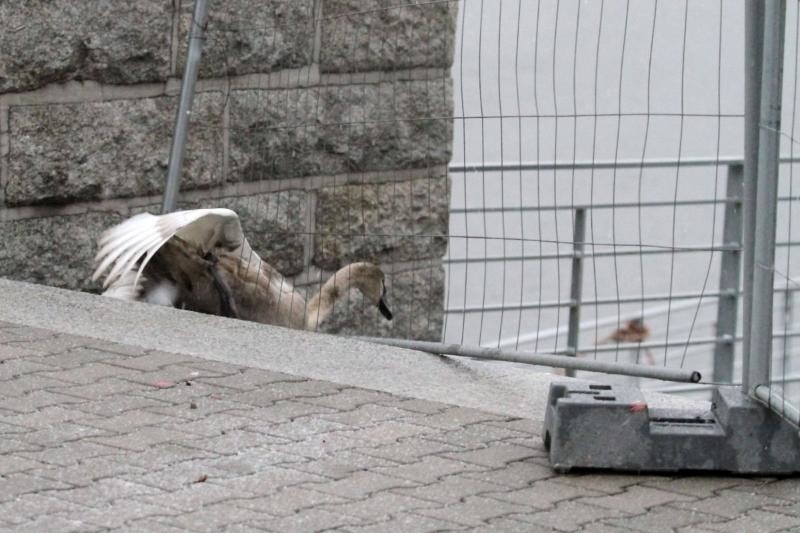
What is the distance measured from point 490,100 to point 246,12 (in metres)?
2.72

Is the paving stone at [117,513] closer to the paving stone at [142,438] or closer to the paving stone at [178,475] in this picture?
the paving stone at [178,475]

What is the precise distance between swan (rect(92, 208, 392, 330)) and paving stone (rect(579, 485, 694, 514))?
267cm

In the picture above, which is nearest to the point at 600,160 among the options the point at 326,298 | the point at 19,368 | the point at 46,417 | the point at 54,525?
the point at 326,298

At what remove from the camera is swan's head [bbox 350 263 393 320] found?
722 centimetres

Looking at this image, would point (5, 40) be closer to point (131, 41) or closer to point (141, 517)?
point (131, 41)

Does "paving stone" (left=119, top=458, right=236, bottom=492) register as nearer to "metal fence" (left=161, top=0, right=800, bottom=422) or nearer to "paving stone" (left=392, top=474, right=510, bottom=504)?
"paving stone" (left=392, top=474, right=510, bottom=504)

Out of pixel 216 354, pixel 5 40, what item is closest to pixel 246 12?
pixel 5 40

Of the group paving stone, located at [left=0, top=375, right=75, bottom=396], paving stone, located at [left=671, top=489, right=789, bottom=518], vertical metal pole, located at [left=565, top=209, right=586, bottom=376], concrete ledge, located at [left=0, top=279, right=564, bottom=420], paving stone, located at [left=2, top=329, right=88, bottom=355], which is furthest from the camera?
vertical metal pole, located at [left=565, top=209, right=586, bottom=376]

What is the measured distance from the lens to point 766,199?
14.6 feet

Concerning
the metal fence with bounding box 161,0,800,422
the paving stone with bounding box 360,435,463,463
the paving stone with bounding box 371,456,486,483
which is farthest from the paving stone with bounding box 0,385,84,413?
the metal fence with bounding box 161,0,800,422

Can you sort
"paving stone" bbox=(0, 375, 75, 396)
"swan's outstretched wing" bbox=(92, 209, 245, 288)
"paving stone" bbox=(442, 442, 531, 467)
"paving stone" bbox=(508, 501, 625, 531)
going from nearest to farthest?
"paving stone" bbox=(508, 501, 625, 531) < "paving stone" bbox=(442, 442, 531, 467) < "paving stone" bbox=(0, 375, 75, 396) < "swan's outstretched wing" bbox=(92, 209, 245, 288)

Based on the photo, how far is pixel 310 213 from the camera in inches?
297

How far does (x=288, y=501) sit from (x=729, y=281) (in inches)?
211

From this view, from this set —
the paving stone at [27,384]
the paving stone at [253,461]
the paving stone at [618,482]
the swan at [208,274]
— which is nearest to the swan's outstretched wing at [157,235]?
the swan at [208,274]
